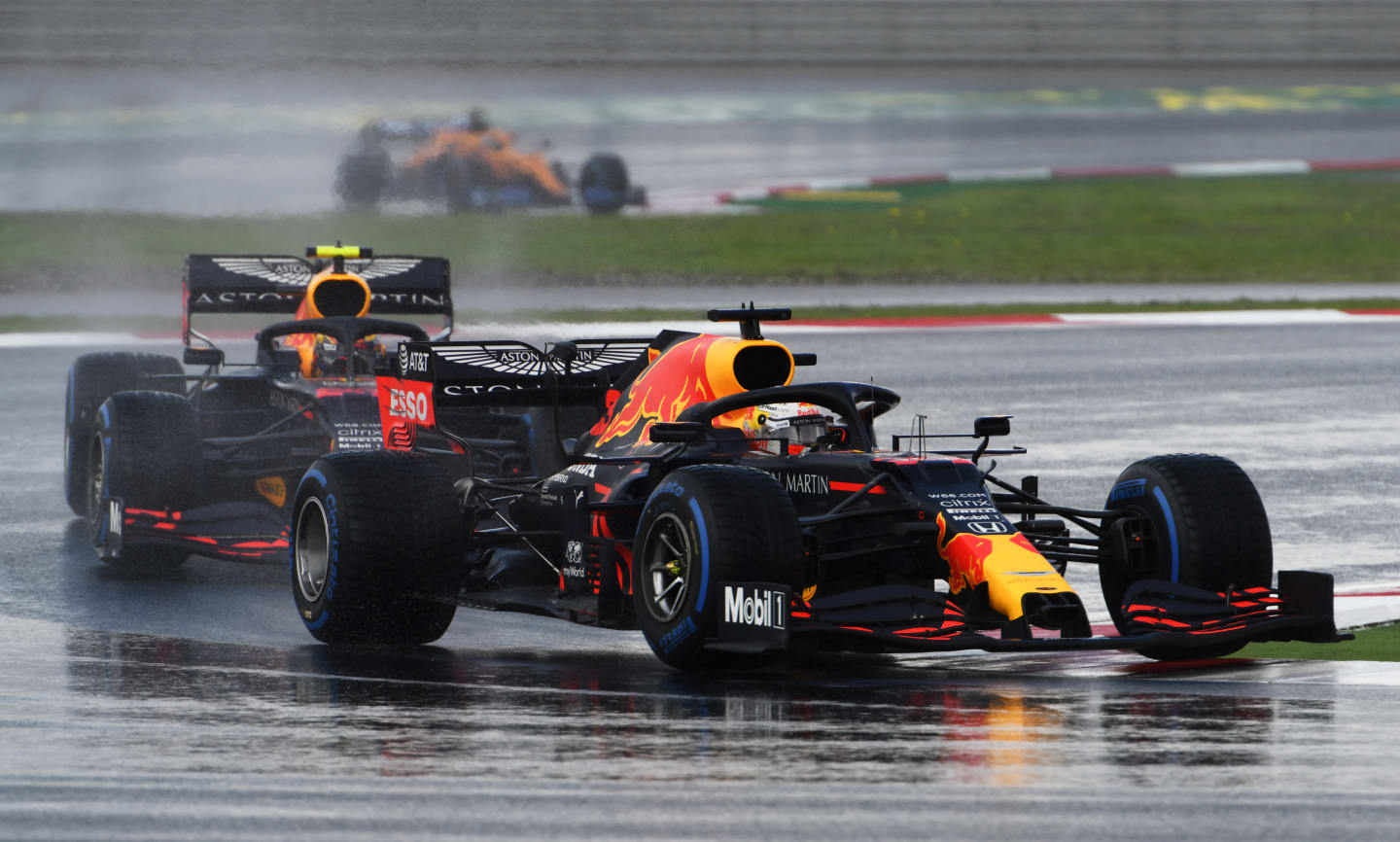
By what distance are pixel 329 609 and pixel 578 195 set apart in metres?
22.6

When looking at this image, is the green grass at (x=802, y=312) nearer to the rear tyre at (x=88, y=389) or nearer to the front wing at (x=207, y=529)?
the rear tyre at (x=88, y=389)

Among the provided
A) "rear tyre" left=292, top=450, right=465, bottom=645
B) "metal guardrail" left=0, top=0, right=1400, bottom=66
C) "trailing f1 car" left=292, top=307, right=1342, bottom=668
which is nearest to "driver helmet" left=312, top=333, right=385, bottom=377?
"trailing f1 car" left=292, top=307, right=1342, bottom=668

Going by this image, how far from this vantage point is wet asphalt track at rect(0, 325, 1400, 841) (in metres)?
6.61

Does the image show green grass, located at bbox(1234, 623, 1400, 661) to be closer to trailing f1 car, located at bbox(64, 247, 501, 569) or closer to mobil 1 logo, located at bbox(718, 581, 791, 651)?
mobil 1 logo, located at bbox(718, 581, 791, 651)

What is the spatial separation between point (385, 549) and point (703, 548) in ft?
6.49

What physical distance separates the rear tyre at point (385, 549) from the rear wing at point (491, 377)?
882 mm

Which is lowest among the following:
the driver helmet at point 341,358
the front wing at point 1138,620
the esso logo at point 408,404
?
the front wing at point 1138,620

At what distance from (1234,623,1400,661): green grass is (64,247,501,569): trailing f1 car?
17.5 ft

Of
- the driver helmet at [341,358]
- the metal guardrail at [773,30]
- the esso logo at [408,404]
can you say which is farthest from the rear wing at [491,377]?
the metal guardrail at [773,30]

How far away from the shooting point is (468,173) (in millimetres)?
29734

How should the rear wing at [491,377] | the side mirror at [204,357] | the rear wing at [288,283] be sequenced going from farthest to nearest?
1. the rear wing at [288,283]
2. the side mirror at [204,357]
3. the rear wing at [491,377]

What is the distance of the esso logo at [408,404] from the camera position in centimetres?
1155

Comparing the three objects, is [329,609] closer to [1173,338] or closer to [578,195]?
[1173,338]

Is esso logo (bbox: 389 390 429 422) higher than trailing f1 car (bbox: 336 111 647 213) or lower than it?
lower
